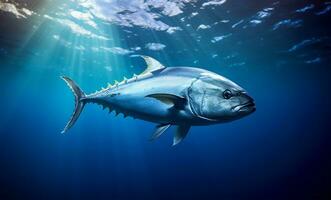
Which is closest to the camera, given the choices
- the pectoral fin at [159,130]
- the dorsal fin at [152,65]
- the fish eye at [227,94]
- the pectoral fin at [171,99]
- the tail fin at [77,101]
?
the pectoral fin at [171,99]

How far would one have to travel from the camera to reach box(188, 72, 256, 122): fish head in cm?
278

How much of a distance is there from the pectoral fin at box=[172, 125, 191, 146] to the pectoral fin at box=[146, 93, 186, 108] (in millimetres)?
609

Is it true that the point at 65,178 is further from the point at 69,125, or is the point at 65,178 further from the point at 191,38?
the point at 69,125

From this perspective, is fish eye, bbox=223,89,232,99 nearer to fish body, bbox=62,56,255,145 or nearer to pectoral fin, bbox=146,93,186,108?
fish body, bbox=62,56,255,145

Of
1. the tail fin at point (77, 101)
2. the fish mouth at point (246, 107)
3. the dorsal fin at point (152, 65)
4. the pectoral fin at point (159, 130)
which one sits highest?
the dorsal fin at point (152, 65)

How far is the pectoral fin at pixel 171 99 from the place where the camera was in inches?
108

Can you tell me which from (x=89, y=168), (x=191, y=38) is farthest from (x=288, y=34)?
(x=89, y=168)

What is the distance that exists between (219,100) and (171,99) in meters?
0.56

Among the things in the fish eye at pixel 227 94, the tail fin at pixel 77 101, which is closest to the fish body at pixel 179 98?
the fish eye at pixel 227 94

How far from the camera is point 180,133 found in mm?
3703

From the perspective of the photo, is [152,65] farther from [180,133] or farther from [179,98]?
[179,98]

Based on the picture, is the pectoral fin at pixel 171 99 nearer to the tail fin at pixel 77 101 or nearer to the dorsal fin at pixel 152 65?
the dorsal fin at pixel 152 65

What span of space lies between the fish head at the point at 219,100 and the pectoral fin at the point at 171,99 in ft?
0.41

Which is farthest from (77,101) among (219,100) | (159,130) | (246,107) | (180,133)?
(246,107)
